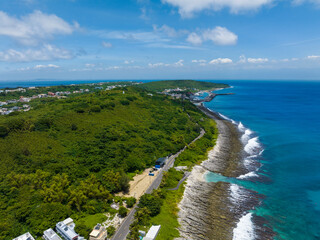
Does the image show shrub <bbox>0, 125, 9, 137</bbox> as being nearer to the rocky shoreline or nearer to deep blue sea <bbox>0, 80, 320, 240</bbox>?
the rocky shoreline

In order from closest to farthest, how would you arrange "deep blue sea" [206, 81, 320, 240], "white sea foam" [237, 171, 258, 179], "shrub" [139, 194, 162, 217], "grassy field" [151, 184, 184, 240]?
"grassy field" [151, 184, 184, 240], "shrub" [139, 194, 162, 217], "deep blue sea" [206, 81, 320, 240], "white sea foam" [237, 171, 258, 179]

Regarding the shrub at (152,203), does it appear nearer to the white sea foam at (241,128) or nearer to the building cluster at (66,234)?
the building cluster at (66,234)

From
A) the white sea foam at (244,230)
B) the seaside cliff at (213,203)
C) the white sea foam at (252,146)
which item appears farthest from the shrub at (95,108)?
the white sea foam at (244,230)

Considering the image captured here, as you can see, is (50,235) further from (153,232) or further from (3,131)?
(3,131)

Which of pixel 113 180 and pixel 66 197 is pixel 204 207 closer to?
pixel 113 180

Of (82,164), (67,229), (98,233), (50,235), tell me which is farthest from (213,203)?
(82,164)

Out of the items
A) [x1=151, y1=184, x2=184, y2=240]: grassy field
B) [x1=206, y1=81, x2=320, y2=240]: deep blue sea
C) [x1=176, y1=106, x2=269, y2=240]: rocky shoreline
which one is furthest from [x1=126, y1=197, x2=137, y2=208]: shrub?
[x1=206, y1=81, x2=320, y2=240]: deep blue sea
